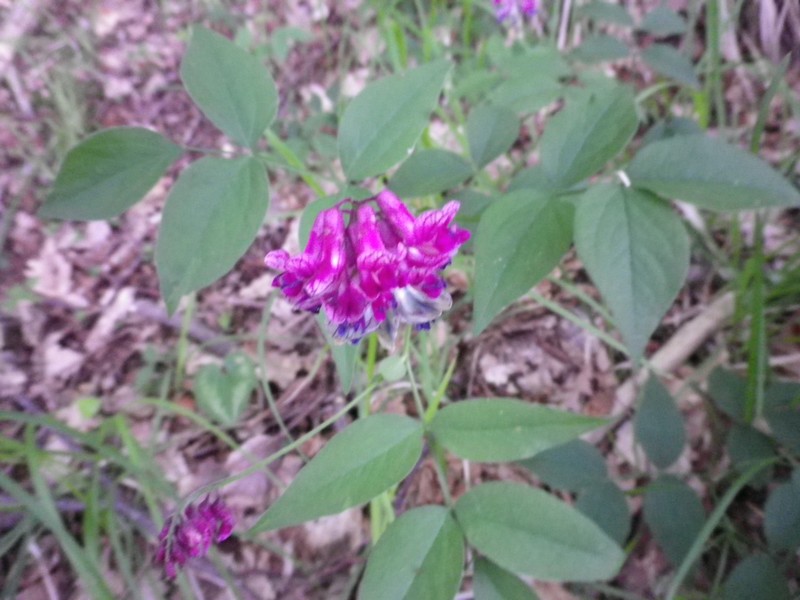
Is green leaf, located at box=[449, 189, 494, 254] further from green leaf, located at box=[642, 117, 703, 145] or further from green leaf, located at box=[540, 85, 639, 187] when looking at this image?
green leaf, located at box=[642, 117, 703, 145]

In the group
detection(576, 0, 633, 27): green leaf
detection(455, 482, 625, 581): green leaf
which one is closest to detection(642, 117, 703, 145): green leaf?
detection(576, 0, 633, 27): green leaf

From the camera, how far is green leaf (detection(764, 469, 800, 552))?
48.0 inches

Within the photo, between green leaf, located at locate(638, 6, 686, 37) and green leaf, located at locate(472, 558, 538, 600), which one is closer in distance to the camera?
green leaf, located at locate(472, 558, 538, 600)

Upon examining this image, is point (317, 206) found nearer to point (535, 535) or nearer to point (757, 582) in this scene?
point (535, 535)

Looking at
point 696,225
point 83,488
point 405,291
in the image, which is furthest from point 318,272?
point 696,225

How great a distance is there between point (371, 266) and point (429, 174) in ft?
1.75

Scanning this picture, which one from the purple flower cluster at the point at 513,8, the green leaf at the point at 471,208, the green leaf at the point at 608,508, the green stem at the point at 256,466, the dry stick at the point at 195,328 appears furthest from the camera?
the purple flower cluster at the point at 513,8

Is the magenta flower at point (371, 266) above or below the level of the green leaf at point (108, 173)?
below

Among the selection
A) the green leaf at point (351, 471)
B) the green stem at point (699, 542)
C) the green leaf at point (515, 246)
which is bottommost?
the green stem at point (699, 542)

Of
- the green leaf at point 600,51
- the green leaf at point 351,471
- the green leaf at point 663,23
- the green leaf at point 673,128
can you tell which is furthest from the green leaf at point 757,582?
the green leaf at point 663,23

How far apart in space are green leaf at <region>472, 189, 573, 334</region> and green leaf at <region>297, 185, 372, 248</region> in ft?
0.95

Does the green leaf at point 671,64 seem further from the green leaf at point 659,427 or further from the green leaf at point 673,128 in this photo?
the green leaf at point 659,427

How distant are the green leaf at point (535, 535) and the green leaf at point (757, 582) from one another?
1.49 feet

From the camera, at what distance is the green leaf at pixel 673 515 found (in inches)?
53.1
